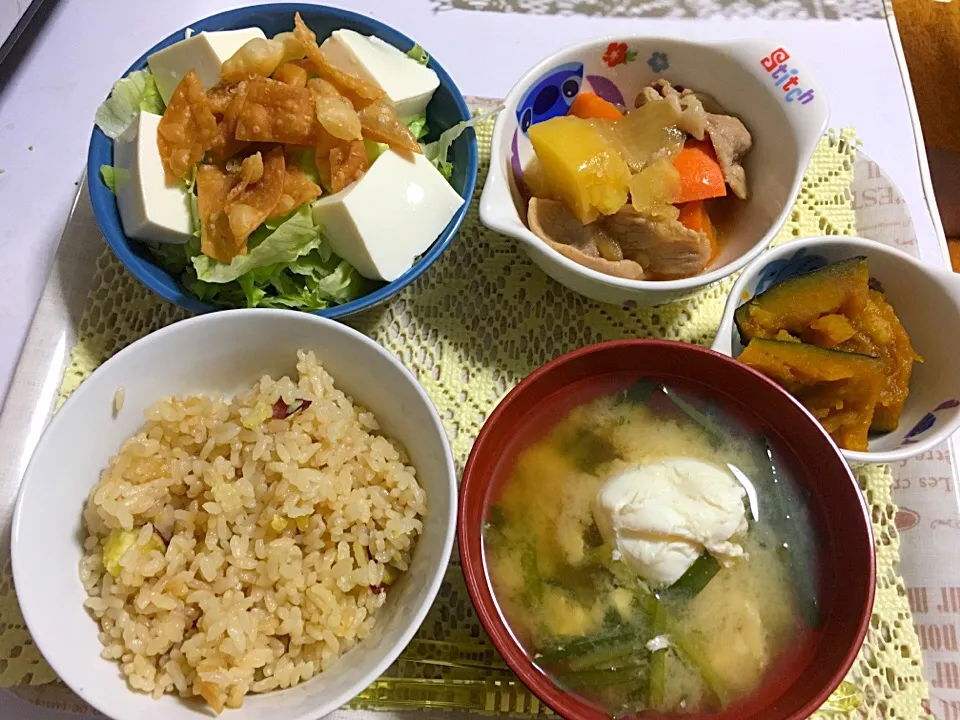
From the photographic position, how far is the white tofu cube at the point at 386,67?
1541 mm

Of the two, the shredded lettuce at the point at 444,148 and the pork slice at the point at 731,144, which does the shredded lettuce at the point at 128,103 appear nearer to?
the shredded lettuce at the point at 444,148

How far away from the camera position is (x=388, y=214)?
143 cm

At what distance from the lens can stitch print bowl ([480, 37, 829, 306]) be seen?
1.42m

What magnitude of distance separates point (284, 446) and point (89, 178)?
72cm

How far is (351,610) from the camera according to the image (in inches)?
47.3

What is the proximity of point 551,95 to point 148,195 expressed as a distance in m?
0.87

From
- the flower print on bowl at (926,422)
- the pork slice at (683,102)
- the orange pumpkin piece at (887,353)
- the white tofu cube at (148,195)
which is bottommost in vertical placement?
the flower print on bowl at (926,422)

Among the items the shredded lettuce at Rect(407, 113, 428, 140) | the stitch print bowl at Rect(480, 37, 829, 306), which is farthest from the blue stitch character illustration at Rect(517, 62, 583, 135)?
the shredded lettuce at Rect(407, 113, 428, 140)

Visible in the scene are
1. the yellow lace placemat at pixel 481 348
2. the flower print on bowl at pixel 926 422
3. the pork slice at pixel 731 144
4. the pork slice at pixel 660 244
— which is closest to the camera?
the yellow lace placemat at pixel 481 348

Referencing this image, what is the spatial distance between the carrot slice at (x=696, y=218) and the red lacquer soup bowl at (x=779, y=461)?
35 centimetres

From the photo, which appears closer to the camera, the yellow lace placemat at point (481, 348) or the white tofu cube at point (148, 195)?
the yellow lace placemat at point (481, 348)

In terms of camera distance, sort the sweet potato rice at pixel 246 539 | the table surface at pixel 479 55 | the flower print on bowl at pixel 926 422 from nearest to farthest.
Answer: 1. the sweet potato rice at pixel 246 539
2. the flower print on bowl at pixel 926 422
3. the table surface at pixel 479 55

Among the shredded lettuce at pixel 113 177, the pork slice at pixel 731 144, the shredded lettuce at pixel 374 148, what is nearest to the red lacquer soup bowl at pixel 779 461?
the pork slice at pixel 731 144

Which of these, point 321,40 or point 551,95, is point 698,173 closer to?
point 551,95
